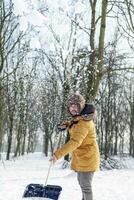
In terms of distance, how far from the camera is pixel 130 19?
16641 millimetres

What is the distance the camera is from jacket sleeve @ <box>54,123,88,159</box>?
6.08 meters

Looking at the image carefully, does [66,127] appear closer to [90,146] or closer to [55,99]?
[90,146]

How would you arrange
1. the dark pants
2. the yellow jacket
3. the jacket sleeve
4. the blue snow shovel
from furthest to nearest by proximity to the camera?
the blue snow shovel, the dark pants, the yellow jacket, the jacket sleeve

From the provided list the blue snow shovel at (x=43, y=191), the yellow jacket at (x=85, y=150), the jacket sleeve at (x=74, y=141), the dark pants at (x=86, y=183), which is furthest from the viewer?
the blue snow shovel at (x=43, y=191)

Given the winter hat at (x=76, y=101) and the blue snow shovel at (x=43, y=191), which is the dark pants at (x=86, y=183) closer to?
the blue snow shovel at (x=43, y=191)

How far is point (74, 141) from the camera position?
617 cm

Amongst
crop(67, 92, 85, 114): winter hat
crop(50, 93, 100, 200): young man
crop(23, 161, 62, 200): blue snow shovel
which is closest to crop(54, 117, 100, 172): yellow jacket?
crop(50, 93, 100, 200): young man

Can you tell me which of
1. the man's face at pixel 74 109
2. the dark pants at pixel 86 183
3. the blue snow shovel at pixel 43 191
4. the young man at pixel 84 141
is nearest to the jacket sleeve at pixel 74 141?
the young man at pixel 84 141

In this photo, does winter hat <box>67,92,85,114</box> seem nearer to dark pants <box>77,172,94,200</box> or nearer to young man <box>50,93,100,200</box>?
young man <box>50,93,100,200</box>

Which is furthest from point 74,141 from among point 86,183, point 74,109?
point 86,183

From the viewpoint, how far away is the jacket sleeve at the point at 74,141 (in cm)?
608

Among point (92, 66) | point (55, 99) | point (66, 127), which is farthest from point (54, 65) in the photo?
point (66, 127)

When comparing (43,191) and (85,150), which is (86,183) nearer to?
(85,150)

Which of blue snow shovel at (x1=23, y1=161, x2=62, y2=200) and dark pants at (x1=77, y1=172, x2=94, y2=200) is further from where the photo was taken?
blue snow shovel at (x1=23, y1=161, x2=62, y2=200)
